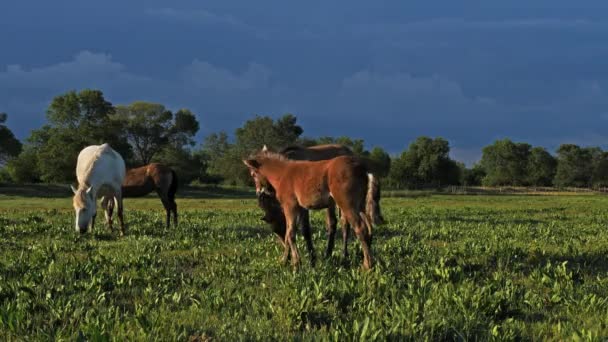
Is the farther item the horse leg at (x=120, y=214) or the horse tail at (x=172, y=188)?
the horse tail at (x=172, y=188)

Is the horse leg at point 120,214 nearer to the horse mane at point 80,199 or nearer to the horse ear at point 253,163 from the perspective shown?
the horse mane at point 80,199

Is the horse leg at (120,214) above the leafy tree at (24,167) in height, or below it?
below

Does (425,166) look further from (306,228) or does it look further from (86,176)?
(306,228)

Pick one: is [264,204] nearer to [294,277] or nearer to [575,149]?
[294,277]

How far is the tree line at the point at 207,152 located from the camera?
6481 cm

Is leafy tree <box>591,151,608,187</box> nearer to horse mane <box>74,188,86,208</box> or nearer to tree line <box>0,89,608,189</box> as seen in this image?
tree line <box>0,89,608,189</box>

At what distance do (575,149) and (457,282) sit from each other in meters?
146

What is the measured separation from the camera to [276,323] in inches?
188

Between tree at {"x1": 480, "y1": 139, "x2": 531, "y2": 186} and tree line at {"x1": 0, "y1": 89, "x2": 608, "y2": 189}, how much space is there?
0.86ft

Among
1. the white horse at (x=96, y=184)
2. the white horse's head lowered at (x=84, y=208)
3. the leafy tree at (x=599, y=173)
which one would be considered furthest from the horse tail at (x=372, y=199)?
the leafy tree at (x=599, y=173)

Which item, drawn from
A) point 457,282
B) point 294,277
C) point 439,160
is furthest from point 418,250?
point 439,160

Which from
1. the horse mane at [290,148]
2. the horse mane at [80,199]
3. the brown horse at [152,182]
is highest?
the horse mane at [290,148]

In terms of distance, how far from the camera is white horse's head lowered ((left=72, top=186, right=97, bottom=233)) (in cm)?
1303

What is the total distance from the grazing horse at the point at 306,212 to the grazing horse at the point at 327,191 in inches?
5.8
